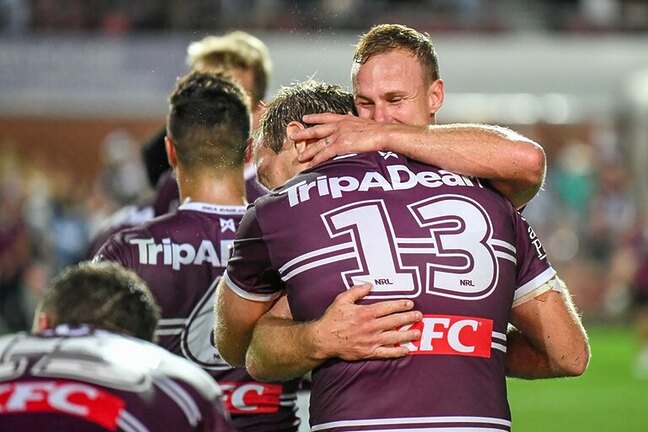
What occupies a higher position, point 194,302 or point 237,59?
point 237,59

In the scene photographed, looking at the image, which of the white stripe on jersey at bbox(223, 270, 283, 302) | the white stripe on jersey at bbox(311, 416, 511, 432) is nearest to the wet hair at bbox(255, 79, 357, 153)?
the white stripe on jersey at bbox(223, 270, 283, 302)

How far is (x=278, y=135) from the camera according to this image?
13.9ft

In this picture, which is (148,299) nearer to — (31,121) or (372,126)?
(372,126)

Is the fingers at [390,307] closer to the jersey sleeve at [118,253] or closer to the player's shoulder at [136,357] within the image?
the player's shoulder at [136,357]

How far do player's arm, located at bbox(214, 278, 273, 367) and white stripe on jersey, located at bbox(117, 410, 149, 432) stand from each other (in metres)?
0.92

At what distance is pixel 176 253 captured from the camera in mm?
4824

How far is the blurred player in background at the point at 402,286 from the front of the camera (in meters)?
3.69

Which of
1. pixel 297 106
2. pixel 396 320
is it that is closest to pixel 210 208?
pixel 297 106

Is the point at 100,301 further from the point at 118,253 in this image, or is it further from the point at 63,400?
the point at 118,253

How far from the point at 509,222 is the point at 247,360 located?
36.3 inches

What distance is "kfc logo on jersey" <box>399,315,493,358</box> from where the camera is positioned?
3701 mm

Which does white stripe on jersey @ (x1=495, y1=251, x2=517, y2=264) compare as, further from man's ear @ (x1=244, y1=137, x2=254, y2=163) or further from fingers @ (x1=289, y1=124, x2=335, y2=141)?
man's ear @ (x1=244, y1=137, x2=254, y2=163)

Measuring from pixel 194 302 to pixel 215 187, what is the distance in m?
0.47

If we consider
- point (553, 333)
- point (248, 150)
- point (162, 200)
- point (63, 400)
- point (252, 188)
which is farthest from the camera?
point (162, 200)
